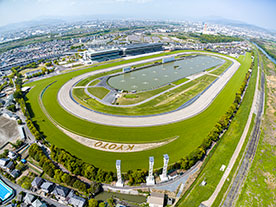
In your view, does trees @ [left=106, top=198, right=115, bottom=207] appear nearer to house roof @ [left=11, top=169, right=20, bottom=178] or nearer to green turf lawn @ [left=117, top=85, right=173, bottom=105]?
house roof @ [left=11, top=169, right=20, bottom=178]

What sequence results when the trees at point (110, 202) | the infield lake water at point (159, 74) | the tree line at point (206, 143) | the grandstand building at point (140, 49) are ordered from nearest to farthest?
the trees at point (110, 202) → the tree line at point (206, 143) → the infield lake water at point (159, 74) → the grandstand building at point (140, 49)

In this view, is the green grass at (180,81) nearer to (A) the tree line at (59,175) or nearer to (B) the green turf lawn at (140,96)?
(B) the green turf lawn at (140,96)

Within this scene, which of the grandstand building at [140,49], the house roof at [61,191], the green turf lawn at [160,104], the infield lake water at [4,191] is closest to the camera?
the house roof at [61,191]

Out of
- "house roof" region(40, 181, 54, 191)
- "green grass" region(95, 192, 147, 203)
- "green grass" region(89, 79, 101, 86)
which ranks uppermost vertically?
"green grass" region(89, 79, 101, 86)

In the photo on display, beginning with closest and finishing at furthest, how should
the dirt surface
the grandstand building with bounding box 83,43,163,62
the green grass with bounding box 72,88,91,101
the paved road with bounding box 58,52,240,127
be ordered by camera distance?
the dirt surface, the paved road with bounding box 58,52,240,127, the green grass with bounding box 72,88,91,101, the grandstand building with bounding box 83,43,163,62

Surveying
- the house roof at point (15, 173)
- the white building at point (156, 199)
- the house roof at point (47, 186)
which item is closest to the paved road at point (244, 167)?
the white building at point (156, 199)

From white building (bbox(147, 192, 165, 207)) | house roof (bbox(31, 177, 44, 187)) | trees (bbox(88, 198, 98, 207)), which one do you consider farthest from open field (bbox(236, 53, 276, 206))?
house roof (bbox(31, 177, 44, 187))

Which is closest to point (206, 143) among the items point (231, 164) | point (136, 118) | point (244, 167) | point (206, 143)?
point (206, 143)
